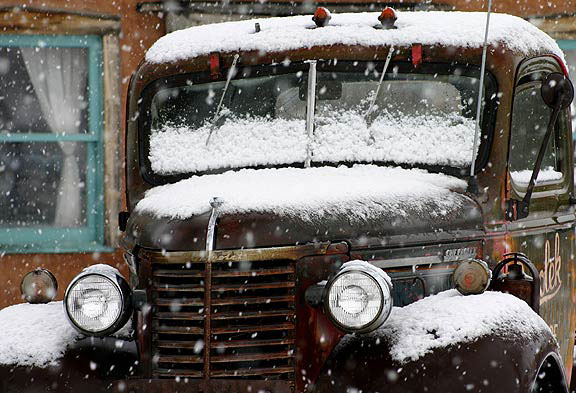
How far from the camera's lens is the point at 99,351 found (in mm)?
4098

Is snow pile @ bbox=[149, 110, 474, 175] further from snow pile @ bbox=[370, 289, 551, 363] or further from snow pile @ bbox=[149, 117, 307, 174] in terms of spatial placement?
snow pile @ bbox=[370, 289, 551, 363]

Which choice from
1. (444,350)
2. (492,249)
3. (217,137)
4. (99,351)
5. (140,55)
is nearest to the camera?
(444,350)

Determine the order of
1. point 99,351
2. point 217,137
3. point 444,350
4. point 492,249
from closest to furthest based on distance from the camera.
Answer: point 444,350 < point 99,351 < point 492,249 < point 217,137

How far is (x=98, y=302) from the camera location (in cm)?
401

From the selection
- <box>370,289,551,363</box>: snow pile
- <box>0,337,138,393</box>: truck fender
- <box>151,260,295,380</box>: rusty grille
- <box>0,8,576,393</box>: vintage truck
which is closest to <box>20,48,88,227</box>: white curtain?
<box>0,8,576,393</box>: vintage truck

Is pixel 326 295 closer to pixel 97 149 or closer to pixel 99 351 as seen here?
pixel 99 351

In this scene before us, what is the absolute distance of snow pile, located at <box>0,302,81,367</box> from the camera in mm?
4082

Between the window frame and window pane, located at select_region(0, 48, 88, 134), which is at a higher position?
the window frame

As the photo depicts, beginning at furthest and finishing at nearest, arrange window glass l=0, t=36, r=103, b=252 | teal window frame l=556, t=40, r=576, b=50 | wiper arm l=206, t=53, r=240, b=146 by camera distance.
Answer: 1. teal window frame l=556, t=40, r=576, b=50
2. window glass l=0, t=36, r=103, b=252
3. wiper arm l=206, t=53, r=240, b=146

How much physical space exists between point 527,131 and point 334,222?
1372mm

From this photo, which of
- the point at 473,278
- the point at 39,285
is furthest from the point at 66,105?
the point at 473,278

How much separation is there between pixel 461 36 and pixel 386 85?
0.38 m

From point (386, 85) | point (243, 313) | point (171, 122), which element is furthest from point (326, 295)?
point (171, 122)

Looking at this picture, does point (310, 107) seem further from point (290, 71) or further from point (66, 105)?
point (66, 105)
